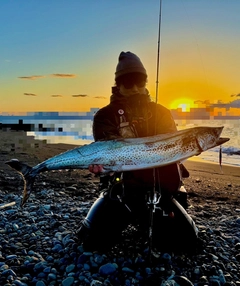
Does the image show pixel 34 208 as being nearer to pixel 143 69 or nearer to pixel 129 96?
pixel 129 96

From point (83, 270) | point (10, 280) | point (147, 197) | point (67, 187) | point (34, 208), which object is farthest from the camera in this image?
point (67, 187)

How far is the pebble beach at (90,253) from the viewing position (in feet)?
13.1

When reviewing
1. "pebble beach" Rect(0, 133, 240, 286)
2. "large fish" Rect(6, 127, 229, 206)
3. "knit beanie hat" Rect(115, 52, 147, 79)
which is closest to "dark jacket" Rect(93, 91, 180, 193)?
"knit beanie hat" Rect(115, 52, 147, 79)

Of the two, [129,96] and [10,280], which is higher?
[129,96]

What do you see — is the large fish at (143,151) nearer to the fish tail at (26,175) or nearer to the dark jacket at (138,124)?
the fish tail at (26,175)

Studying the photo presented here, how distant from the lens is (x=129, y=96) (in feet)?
16.6

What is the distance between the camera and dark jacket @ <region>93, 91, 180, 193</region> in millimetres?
4582

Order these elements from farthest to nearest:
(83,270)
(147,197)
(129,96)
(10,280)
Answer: (129,96), (147,197), (83,270), (10,280)

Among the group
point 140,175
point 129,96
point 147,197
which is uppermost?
point 129,96

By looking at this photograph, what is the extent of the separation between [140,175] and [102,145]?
0.89 metres

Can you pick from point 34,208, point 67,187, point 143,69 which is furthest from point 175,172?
point 67,187

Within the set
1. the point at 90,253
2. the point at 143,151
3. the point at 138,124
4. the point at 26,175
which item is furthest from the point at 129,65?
the point at 90,253

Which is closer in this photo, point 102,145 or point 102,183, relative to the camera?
point 102,145

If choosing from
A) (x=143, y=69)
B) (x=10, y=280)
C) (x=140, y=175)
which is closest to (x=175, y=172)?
(x=140, y=175)
